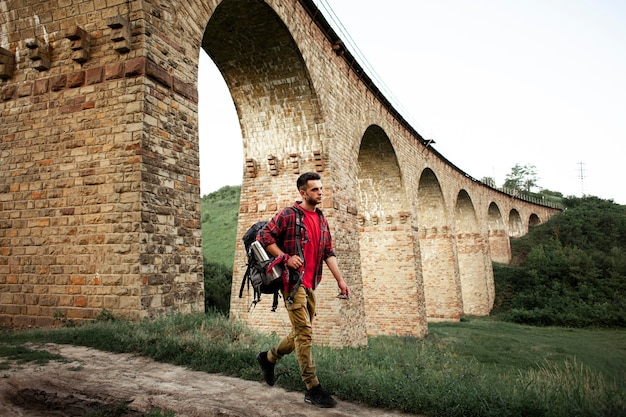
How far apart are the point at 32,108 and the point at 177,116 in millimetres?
2160

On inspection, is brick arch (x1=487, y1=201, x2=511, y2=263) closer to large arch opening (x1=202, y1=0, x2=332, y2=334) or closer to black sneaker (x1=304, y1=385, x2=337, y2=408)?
large arch opening (x1=202, y1=0, x2=332, y2=334)

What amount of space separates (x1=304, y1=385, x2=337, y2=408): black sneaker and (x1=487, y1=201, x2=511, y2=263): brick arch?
33.5 metres

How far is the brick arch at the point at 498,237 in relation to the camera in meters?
33.5

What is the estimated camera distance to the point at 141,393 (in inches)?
121

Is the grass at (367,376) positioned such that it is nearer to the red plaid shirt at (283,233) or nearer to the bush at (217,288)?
the red plaid shirt at (283,233)

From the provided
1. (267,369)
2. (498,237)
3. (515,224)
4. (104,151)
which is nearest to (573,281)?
(498,237)

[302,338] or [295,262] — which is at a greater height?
[295,262]

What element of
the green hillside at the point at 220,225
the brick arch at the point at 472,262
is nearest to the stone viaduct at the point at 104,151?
the green hillside at the point at 220,225

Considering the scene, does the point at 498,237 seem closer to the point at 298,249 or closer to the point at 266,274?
the point at 298,249

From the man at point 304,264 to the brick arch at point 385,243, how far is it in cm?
1167

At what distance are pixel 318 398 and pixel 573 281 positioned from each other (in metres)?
24.1

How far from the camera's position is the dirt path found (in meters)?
2.85

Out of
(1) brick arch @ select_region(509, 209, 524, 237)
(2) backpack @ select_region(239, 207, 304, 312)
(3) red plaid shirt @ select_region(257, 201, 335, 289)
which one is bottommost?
(2) backpack @ select_region(239, 207, 304, 312)

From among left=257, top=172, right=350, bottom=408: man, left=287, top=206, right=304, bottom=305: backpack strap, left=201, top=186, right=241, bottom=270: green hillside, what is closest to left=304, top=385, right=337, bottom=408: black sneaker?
left=257, top=172, right=350, bottom=408: man
